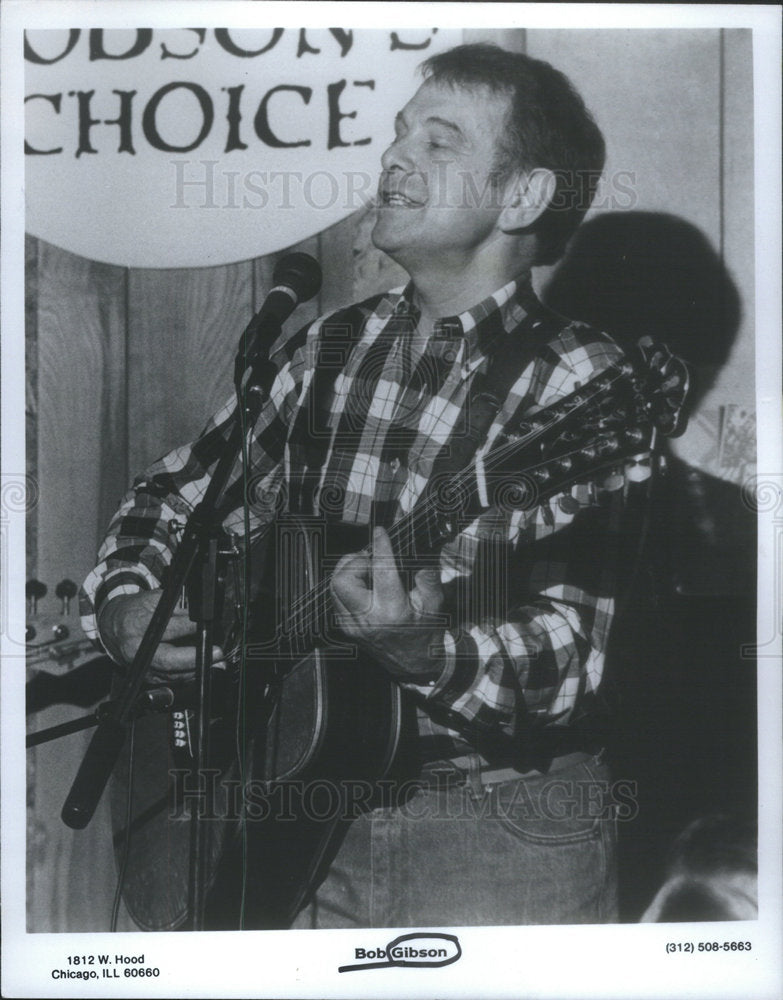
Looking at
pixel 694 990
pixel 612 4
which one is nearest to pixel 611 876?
pixel 694 990

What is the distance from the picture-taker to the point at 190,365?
220 cm

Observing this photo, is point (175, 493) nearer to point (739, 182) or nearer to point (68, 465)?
point (68, 465)

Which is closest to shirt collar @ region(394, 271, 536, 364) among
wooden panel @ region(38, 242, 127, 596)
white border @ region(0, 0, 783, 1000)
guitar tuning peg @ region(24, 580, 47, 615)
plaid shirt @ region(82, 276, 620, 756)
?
plaid shirt @ region(82, 276, 620, 756)

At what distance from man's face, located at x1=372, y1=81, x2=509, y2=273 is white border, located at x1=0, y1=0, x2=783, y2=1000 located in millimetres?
183

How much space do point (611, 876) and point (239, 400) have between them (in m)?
1.28

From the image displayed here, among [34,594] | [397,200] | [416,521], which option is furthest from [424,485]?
[34,594]

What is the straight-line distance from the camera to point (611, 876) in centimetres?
220

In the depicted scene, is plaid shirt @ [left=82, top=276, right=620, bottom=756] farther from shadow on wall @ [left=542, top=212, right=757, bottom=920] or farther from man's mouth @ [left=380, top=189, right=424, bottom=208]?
man's mouth @ [left=380, top=189, right=424, bottom=208]

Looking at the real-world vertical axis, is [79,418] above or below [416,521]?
above

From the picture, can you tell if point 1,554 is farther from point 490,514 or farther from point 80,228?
point 490,514

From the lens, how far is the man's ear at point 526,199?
2.17 m

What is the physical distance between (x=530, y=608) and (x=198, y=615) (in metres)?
0.68

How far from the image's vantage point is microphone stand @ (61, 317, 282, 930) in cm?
211

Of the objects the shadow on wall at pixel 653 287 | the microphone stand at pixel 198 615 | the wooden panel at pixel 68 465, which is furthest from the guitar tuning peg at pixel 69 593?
the shadow on wall at pixel 653 287
